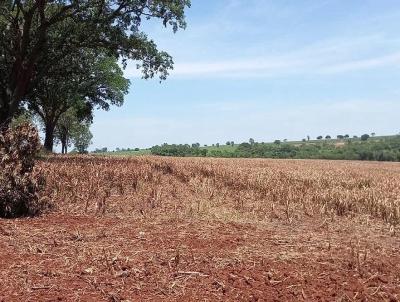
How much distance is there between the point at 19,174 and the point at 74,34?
15334 mm

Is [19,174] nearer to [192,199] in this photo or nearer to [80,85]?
[192,199]

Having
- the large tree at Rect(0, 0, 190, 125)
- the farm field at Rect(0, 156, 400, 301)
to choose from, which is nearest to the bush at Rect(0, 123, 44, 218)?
the farm field at Rect(0, 156, 400, 301)

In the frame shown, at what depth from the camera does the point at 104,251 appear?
6285 millimetres

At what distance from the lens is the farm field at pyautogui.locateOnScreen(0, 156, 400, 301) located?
5.34m

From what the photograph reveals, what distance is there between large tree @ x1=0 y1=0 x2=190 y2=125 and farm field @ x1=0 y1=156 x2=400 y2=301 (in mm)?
12156

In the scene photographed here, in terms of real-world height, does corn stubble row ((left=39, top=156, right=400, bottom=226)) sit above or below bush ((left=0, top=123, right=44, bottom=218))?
below

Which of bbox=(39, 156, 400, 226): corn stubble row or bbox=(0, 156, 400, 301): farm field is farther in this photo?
bbox=(39, 156, 400, 226): corn stubble row

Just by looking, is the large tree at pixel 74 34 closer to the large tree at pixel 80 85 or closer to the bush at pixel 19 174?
the large tree at pixel 80 85

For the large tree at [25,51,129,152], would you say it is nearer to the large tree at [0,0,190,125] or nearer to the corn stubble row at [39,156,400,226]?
the large tree at [0,0,190,125]

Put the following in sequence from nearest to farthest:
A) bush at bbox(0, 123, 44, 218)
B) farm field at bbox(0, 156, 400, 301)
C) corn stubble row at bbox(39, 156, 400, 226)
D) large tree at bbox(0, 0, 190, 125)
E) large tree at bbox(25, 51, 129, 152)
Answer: farm field at bbox(0, 156, 400, 301) < bush at bbox(0, 123, 44, 218) < corn stubble row at bbox(39, 156, 400, 226) < large tree at bbox(0, 0, 190, 125) < large tree at bbox(25, 51, 129, 152)

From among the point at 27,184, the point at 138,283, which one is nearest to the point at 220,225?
the point at 138,283

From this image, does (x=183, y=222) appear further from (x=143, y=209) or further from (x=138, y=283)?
(x=138, y=283)

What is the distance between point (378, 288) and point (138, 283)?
9.41 feet

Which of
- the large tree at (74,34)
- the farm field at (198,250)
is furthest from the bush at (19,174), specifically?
the large tree at (74,34)
